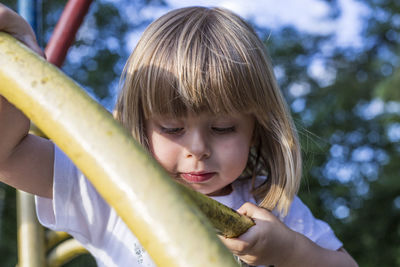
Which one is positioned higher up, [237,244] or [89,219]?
[237,244]

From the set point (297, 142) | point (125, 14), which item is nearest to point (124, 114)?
point (297, 142)

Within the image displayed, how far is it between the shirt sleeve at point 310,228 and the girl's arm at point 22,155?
0.50 metres

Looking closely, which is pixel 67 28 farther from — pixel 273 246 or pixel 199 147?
pixel 273 246

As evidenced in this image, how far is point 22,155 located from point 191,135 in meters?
0.27

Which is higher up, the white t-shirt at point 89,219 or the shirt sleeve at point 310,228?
the white t-shirt at point 89,219

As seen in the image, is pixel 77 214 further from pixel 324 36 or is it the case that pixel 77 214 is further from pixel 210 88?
pixel 324 36

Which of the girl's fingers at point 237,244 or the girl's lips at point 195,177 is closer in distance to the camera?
the girl's fingers at point 237,244

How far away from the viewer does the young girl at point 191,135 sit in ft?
2.67

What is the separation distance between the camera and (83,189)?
0.85m

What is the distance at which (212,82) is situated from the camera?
880 millimetres

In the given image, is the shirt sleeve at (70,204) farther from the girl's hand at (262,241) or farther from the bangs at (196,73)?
the girl's hand at (262,241)

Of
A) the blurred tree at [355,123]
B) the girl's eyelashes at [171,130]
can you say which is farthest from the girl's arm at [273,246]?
the blurred tree at [355,123]

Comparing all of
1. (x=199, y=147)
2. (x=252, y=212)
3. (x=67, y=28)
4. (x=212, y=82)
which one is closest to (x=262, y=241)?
(x=252, y=212)

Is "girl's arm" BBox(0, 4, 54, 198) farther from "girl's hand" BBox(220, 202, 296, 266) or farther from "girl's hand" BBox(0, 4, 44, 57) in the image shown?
"girl's hand" BBox(220, 202, 296, 266)
